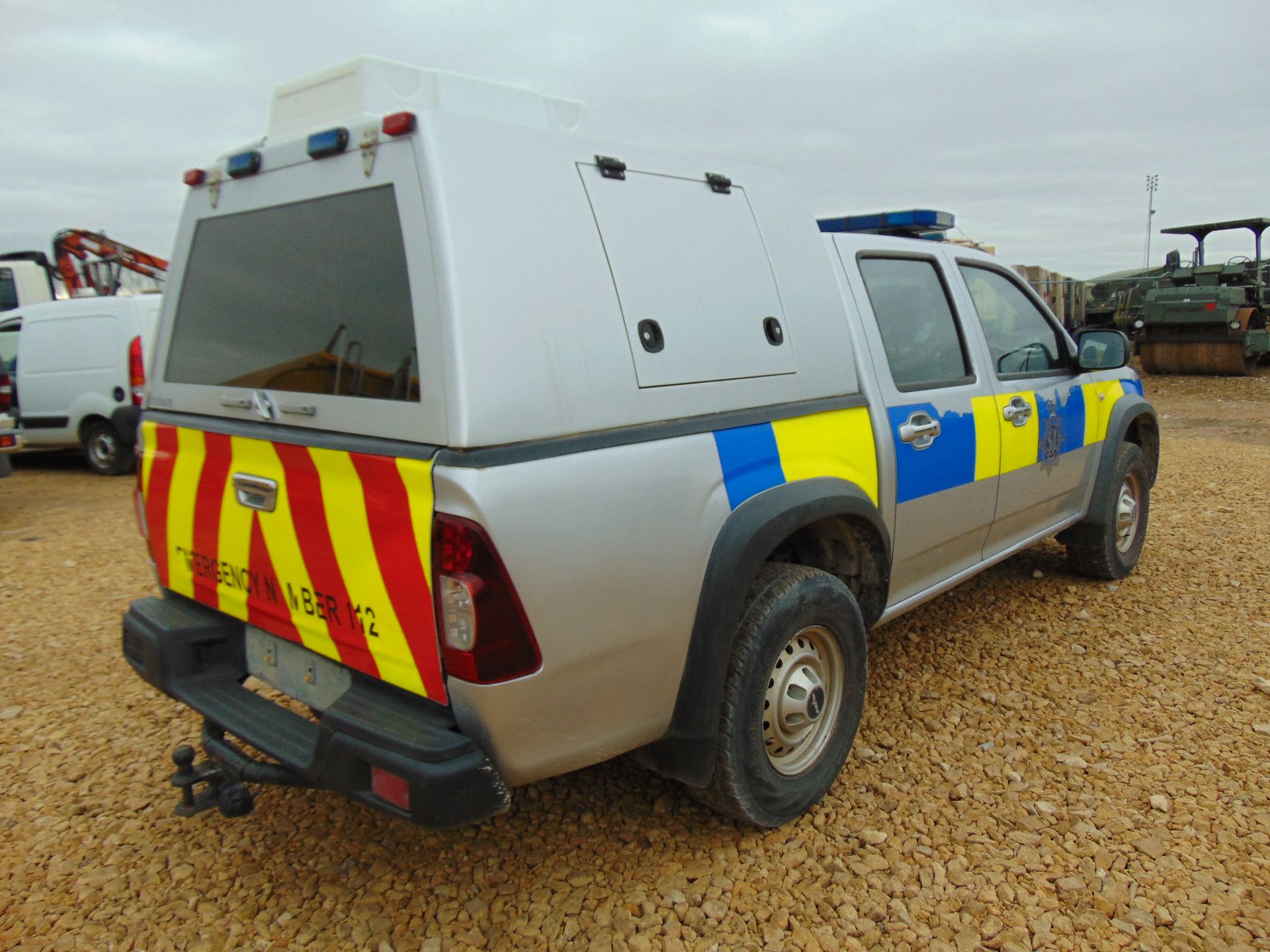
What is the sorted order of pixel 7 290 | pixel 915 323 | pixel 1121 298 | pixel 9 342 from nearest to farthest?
pixel 915 323, pixel 9 342, pixel 7 290, pixel 1121 298

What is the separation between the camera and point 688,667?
233 centimetres

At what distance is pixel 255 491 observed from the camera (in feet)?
7.88

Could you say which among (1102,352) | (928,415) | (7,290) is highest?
(7,290)

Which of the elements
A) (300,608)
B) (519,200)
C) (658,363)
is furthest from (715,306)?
(300,608)

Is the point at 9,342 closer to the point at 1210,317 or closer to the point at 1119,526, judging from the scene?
the point at 1119,526

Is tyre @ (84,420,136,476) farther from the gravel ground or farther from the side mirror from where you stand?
the side mirror

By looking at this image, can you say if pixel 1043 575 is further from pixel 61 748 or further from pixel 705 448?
pixel 61 748

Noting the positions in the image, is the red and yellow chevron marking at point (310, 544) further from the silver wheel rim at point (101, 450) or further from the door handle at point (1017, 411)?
the silver wheel rim at point (101, 450)

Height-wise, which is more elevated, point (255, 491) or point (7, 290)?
point (7, 290)

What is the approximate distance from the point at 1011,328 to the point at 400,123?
2.90m

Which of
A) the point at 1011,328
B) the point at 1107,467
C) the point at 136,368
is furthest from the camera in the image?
the point at 136,368

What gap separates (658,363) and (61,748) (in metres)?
2.71

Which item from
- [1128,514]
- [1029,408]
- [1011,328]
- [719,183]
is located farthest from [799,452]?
[1128,514]

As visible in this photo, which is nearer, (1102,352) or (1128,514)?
(1102,352)
